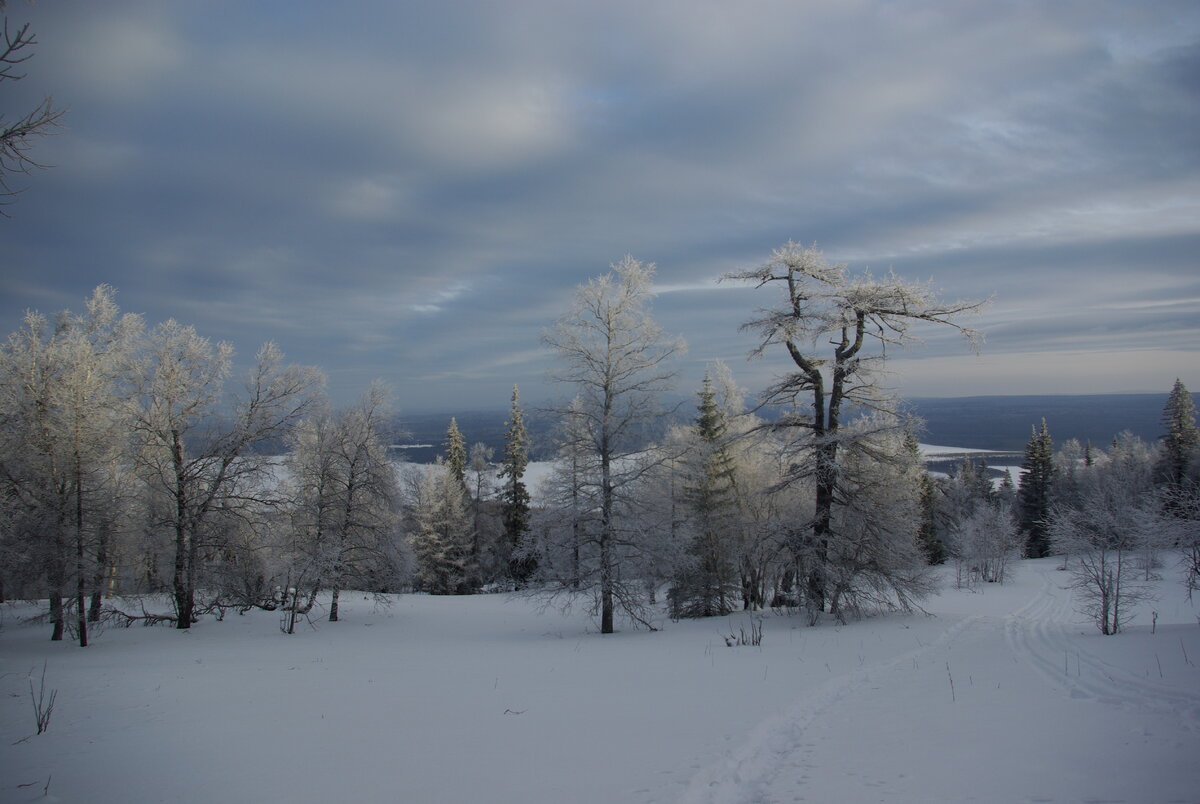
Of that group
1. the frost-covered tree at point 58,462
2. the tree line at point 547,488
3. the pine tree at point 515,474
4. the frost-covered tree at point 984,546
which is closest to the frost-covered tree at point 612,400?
the tree line at point 547,488

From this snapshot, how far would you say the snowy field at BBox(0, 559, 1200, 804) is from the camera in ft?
17.3

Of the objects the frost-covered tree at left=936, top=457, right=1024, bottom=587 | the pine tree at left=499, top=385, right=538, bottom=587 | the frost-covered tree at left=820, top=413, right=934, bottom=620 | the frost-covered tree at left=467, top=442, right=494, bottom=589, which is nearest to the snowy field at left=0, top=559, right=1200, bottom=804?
the frost-covered tree at left=820, top=413, right=934, bottom=620

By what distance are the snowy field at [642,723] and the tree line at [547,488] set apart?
122 inches

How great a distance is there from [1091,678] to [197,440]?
24.9 m

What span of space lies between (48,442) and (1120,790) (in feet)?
79.4

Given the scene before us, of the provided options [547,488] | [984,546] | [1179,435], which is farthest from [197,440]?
[1179,435]

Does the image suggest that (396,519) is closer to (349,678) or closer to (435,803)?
(349,678)

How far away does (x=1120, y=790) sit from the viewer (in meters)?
4.58

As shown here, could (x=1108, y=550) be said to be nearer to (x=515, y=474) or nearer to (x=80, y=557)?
(x=80, y=557)

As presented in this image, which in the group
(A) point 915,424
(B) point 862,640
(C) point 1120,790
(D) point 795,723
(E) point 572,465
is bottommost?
(B) point 862,640

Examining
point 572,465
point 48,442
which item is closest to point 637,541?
point 572,465

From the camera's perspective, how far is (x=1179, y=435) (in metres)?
46.8

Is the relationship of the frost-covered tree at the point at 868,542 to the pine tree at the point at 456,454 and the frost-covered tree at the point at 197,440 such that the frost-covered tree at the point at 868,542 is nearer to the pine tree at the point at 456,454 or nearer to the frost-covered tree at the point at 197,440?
the frost-covered tree at the point at 197,440

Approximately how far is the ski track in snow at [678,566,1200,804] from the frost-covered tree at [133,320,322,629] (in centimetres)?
1980
